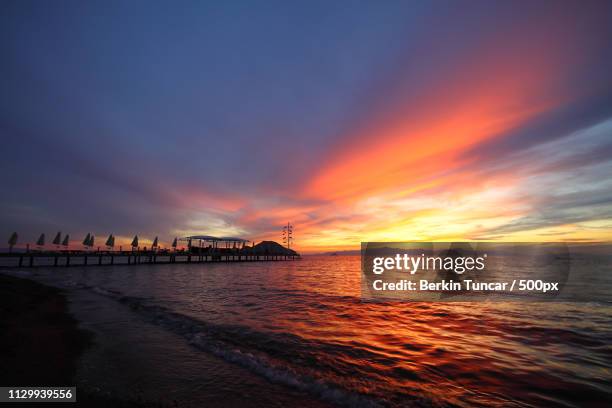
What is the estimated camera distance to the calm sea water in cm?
528

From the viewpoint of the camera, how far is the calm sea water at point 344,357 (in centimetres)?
528

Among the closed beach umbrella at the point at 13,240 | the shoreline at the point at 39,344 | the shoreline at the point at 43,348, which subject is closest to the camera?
the shoreline at the point at 43,348

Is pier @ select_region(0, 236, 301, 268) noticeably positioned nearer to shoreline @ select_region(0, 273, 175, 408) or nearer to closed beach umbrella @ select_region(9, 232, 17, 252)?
closed beach umbrella @ select_region(9, 232, 17, 252)

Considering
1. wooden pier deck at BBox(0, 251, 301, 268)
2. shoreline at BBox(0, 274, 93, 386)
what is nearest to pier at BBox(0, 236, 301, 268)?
wooden pier deck at BBox(0, 251, 301, 268)

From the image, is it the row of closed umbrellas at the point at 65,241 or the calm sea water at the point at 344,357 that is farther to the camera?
the row of closed umbrellas at the point at 65,241

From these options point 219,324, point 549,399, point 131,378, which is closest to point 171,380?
point 131,378

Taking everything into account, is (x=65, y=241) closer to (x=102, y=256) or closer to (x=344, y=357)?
(x=102, y=256)

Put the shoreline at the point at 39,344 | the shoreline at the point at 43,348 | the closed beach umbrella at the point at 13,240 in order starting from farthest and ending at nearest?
the closed beach umbrella at the point at 13,240 < the shoreline at the point at 39,344 < the shoreline at the point at 43,348

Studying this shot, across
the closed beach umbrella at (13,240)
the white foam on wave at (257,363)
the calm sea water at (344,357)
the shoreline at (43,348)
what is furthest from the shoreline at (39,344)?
the closed beach umbrella at (13,240)

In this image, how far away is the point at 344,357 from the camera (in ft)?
24.2

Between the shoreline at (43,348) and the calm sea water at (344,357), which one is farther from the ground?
the shoreline at (43,348)

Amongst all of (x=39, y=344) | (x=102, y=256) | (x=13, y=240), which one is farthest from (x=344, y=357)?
(x=102, y=256)

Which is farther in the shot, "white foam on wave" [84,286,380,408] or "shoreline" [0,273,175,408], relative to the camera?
"white foam on wave" [84,286,380,408]

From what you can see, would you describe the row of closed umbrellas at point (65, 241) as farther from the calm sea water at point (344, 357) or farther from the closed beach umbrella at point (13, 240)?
the calm sea water at point (344, 357)
